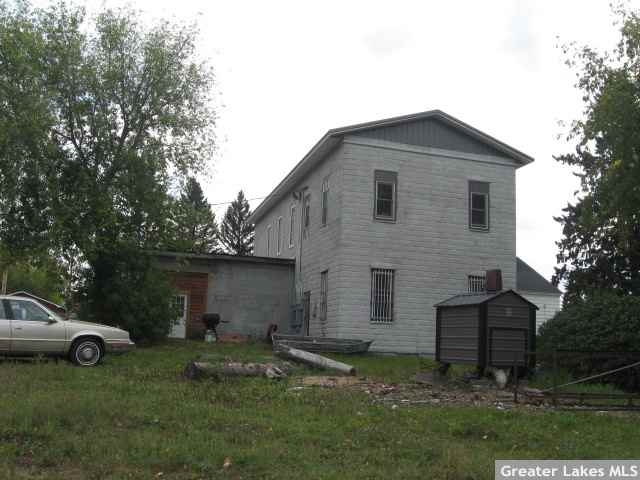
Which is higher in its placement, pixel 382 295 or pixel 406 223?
pixel 406 223

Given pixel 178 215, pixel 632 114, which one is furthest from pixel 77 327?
pixel 632 114

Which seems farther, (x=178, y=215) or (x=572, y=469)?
(x=178, y=215)

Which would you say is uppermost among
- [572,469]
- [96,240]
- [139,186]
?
[139,186]

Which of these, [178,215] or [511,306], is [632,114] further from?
[178,215]

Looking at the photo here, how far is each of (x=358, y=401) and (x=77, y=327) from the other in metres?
7.65

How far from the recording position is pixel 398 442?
8547mm

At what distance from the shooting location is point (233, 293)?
97.1ft

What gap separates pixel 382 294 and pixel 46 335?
38.0 feet

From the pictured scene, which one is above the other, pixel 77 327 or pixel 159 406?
pixel 77 327

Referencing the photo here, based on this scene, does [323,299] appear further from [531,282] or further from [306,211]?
[531,282]

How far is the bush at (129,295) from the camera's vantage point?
950 inches

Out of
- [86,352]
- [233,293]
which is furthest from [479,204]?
[86,352]

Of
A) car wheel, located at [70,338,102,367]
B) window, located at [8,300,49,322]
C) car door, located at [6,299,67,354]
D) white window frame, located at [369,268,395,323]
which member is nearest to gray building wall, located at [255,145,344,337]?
white window frame, located at [369,268,395,323]

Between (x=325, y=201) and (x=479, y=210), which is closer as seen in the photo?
(x=479, y=210)
